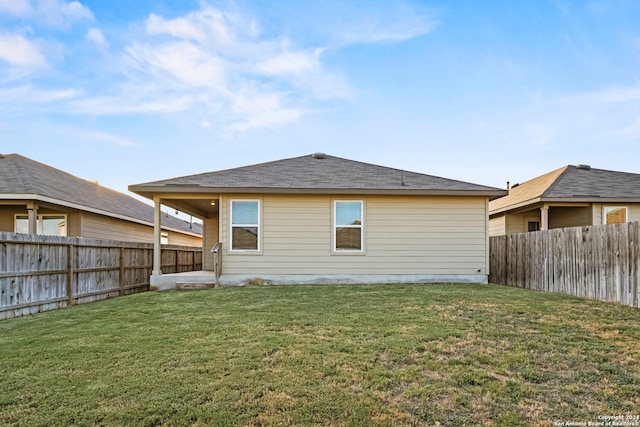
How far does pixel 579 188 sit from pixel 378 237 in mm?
7957

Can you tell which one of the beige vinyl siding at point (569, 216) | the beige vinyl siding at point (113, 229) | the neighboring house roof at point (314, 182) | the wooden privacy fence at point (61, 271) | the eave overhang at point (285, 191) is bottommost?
the wooden privacy fence at point (61, 271)

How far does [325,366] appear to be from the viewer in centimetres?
395

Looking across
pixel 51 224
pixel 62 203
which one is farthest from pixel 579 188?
pixel 51 224

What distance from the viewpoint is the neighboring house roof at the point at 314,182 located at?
34.6ft

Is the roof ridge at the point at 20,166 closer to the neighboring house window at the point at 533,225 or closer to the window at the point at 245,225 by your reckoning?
the window at the point at 245,225

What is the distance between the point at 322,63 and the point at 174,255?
28.8 ft

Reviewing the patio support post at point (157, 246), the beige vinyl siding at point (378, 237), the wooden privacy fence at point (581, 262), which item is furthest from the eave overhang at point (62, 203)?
the wooden privacy fence at point (581, 262)

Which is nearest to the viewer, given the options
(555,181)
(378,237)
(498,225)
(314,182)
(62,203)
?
(378,237)

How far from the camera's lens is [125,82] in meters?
13.4

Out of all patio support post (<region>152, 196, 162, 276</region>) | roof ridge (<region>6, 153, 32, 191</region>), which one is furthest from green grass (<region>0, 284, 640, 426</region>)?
roof ridge (<region>6, 153, 32, 191</region>)

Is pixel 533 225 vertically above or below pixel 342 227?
above

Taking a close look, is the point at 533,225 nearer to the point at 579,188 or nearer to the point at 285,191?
the point at 579,188

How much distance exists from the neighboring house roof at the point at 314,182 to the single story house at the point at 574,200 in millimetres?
3714

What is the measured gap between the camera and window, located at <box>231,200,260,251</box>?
10727mm
